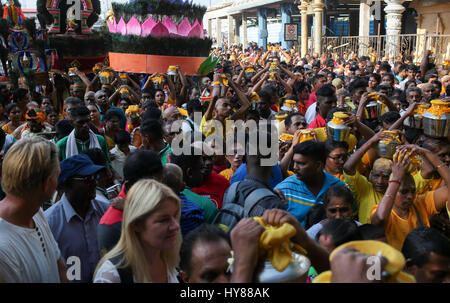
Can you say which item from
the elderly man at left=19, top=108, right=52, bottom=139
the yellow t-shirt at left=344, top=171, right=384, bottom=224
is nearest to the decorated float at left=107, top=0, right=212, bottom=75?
the elderly man at left=19, top=108, right=52, bottom=139

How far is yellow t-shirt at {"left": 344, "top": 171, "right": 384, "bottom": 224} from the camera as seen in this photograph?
132 inches

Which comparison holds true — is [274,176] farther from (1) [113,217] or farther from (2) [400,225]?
(1) [113,217]

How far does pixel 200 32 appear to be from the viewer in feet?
30.1

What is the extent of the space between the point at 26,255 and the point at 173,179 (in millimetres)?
950

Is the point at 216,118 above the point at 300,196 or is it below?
above

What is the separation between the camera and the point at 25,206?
206 centimetres

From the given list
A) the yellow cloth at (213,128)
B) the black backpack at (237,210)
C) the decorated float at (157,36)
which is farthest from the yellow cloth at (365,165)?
the decorated float at (157,36)

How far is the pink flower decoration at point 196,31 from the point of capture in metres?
8.93

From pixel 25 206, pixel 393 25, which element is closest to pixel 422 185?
pixel 25 206

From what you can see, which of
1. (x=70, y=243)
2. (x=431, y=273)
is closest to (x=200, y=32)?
(x=70, y=243)

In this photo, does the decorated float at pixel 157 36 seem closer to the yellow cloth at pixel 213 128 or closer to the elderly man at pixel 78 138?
the yellow cloth at pixel 213 128
